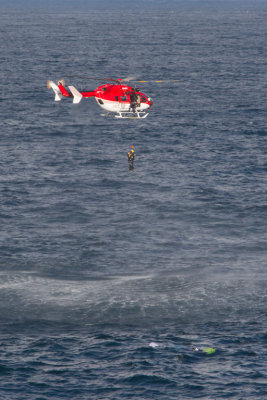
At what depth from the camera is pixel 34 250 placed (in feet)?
224

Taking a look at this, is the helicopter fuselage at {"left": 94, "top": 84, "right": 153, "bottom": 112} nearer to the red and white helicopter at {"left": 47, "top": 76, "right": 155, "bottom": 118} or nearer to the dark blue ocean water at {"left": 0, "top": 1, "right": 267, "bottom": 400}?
the red and white helicopter at {"left": 47, "top": 76, "right": 155, "bottom": 118}

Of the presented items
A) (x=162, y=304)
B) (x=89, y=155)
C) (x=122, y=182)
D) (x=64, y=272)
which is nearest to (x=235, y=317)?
(x=162, y=304)

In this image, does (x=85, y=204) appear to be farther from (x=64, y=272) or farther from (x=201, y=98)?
(x=201, y=98)

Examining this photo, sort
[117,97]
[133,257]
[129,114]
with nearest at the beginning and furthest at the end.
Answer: [133,257]
[117,97]
[129,114]

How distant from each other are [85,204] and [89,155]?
20794mm

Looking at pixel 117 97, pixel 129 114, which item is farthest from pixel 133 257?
pixel 129 114

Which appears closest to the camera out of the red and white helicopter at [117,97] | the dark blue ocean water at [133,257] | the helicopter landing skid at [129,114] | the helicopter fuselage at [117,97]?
the dark blue ocean water at [133,257]

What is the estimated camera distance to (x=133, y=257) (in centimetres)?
6700

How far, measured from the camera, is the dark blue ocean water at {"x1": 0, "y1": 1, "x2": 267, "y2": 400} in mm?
48594

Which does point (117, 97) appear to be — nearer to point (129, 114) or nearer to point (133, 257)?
point (129, 114)

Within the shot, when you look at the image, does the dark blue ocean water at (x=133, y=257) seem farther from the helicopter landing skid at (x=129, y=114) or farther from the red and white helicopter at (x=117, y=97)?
the red and white helicopter at (x=117, y=97)

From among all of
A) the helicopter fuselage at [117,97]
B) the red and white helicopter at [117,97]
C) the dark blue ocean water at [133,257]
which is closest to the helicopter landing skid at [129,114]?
the red and white helicopter at [117,97]

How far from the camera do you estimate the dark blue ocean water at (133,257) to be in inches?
1913

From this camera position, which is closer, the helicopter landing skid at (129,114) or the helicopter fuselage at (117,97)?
the helicopter fuselage at (117,97)
